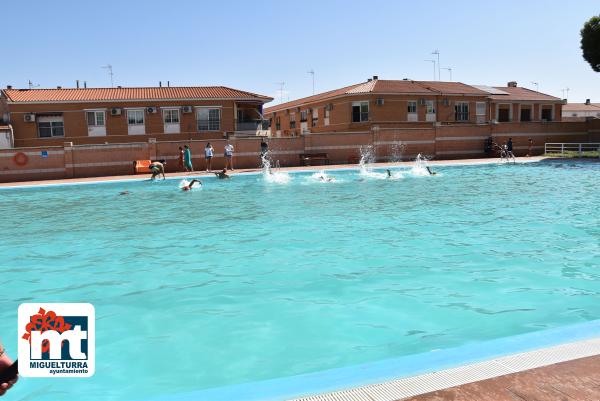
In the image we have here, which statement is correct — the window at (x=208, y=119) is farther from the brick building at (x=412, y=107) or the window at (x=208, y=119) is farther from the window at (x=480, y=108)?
the window at (x=480, y=108)

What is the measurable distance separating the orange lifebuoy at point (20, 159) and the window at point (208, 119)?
43.3 ft

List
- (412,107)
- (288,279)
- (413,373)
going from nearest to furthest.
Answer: (413,373), (288,279), (412,107)

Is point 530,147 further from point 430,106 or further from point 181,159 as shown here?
point 181,159

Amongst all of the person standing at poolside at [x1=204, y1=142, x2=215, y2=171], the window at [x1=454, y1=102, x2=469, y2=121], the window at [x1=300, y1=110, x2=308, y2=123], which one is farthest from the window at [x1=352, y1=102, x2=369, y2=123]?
the person standing at poolside at [x1=204, y1=142, x2=215, y2=171]

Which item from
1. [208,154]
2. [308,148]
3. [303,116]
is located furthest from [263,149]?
[303,116]

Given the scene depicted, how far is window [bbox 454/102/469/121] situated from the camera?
43344 millimetres

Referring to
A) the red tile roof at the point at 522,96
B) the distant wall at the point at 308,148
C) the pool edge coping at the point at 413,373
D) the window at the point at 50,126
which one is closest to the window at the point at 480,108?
the red tile roof at the point at 522,96

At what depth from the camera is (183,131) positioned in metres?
36.8

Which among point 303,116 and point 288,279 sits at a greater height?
point 303,116

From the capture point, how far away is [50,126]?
3484 centimetres

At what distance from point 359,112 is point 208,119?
38.2ft

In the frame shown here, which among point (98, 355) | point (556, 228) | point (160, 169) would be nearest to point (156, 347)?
point (98, 355)

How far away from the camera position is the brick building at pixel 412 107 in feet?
132

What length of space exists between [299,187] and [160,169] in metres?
7.70
